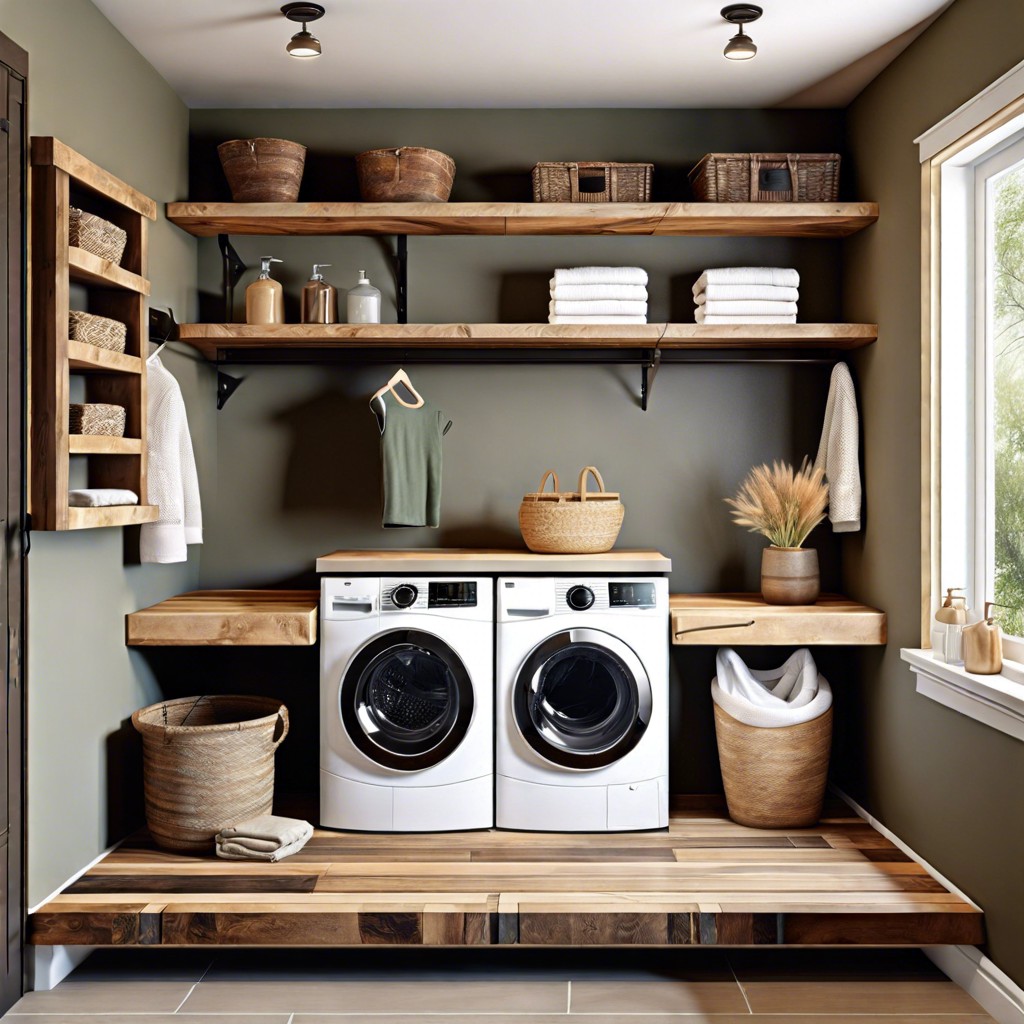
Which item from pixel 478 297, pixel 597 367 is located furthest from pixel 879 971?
pixel 478 297

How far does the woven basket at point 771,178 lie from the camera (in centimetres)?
336

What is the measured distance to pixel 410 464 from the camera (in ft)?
11.3

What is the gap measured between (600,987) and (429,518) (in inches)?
62.0

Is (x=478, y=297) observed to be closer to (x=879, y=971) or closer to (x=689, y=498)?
(x=689, y=498)

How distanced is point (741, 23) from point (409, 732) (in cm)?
235

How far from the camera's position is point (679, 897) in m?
2.65

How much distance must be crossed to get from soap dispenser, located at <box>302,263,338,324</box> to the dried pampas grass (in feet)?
5.13

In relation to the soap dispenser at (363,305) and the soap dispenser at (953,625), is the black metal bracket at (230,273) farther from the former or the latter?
the soap dispenser at (953,625)

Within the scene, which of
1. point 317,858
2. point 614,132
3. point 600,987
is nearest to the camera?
point 600,987

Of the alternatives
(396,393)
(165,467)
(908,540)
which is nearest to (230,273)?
(396,393)

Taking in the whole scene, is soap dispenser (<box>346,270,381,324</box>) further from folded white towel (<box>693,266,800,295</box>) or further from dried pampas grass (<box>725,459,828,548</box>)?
dried pampas grass (<box>725,459,828,548</box>)

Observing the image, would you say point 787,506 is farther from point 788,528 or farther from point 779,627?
point 779,627

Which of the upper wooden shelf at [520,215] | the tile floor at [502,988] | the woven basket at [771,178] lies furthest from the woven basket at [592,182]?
the tile floor at [502,988]

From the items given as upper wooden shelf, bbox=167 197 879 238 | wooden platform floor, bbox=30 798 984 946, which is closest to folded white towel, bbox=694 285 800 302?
upper wooden shelf, bbox=167 197 879 238
